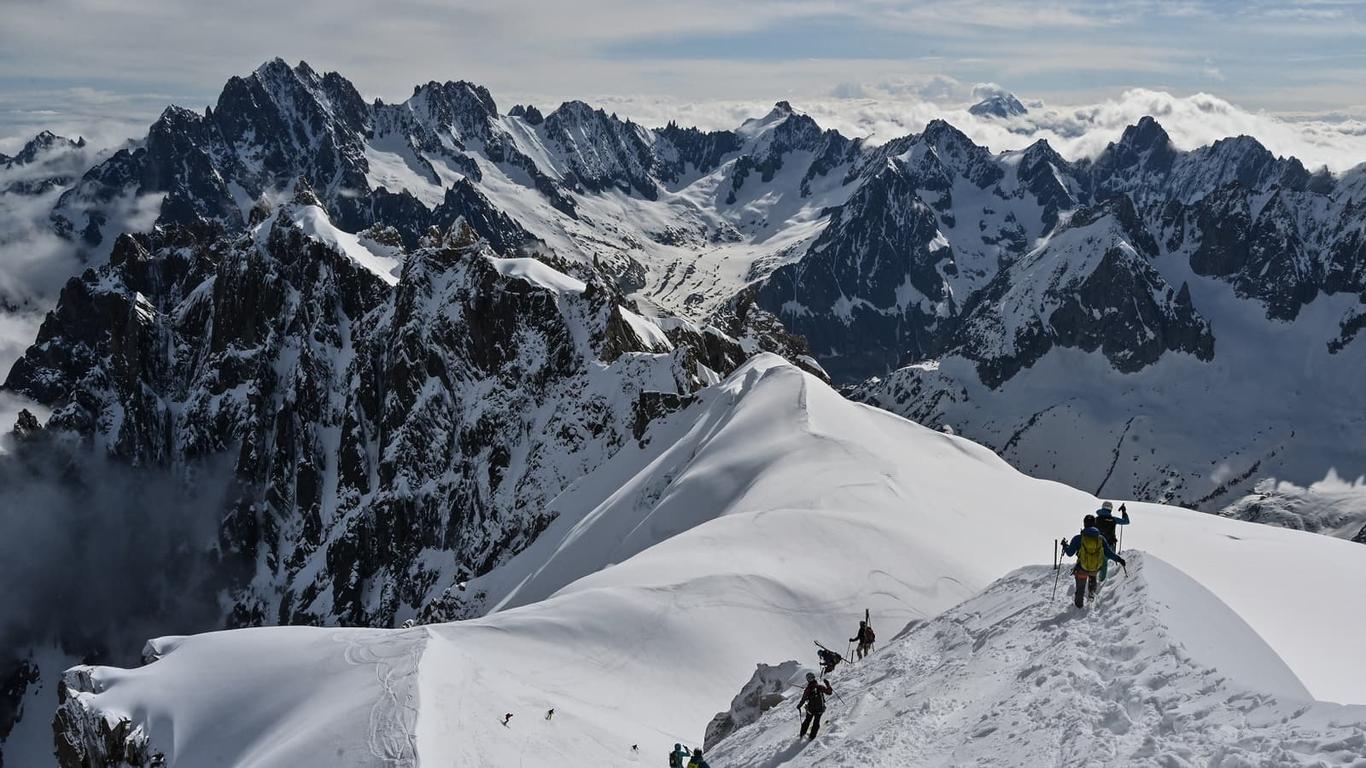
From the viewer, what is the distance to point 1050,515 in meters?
70.8

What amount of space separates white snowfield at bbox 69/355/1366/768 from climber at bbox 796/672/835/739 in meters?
0.79

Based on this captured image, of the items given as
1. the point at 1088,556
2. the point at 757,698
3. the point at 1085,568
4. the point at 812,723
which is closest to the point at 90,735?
the point at 757,698

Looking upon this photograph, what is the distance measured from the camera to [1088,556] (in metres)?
26.5

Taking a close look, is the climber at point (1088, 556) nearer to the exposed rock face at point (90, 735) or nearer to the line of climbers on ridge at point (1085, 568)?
the line of climbers on ridge at point (1085, 568)

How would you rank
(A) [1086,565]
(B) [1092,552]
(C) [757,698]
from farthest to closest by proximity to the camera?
(C) [757,698] → (A) [1086,565] → (B) [1092,552]

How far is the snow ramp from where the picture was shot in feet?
61.8

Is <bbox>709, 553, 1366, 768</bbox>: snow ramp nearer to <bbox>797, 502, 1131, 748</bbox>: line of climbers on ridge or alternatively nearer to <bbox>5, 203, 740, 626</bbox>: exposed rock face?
<bbox>797, 502, 1131, 748</bbox>: line of climbers on ridge

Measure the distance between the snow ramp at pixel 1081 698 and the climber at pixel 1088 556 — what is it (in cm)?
50

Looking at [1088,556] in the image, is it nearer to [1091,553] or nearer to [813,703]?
[1091,553]

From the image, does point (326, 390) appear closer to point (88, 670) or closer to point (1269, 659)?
point (88, 670)

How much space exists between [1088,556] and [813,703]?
9.14 metres

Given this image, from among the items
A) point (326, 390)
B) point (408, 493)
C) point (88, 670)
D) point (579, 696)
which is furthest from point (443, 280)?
point (579, 696)

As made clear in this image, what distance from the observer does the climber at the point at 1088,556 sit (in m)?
26.3

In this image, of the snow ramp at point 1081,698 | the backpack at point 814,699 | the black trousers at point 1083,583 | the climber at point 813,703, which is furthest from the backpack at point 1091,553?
the backpack at point 814,699
